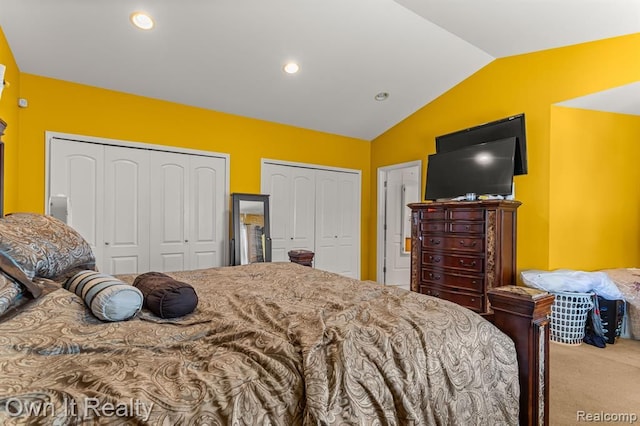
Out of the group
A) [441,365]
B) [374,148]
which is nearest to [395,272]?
[374,148]

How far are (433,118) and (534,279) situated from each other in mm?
2412

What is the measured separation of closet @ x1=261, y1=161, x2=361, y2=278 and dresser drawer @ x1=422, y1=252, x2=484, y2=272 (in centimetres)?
176

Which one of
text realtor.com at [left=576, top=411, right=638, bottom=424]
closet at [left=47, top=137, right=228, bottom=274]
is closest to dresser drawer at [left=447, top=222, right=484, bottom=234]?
text realtor.com at [left=576, top=411, right=638, bottom=424]

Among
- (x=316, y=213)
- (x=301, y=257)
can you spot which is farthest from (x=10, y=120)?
(x=316, y=213)

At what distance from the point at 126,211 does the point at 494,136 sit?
409 cm

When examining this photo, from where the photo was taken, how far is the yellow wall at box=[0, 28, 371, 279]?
124 inches

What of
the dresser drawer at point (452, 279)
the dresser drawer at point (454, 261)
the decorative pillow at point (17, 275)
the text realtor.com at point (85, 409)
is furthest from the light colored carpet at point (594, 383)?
the decorative pillow at point (17, 275)

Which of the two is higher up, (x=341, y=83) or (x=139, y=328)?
(x=341, y=83)

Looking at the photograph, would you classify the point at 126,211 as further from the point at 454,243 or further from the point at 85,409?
the point at 454,243

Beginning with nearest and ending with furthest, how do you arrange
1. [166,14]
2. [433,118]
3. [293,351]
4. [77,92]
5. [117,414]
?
[117,414] < [293,351] < [166,14] < [77,92] < [433,118]

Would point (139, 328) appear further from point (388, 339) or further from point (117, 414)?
point (388, 339)

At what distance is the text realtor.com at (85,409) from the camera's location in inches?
24.1

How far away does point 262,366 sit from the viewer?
84cm

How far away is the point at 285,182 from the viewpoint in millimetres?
4734
